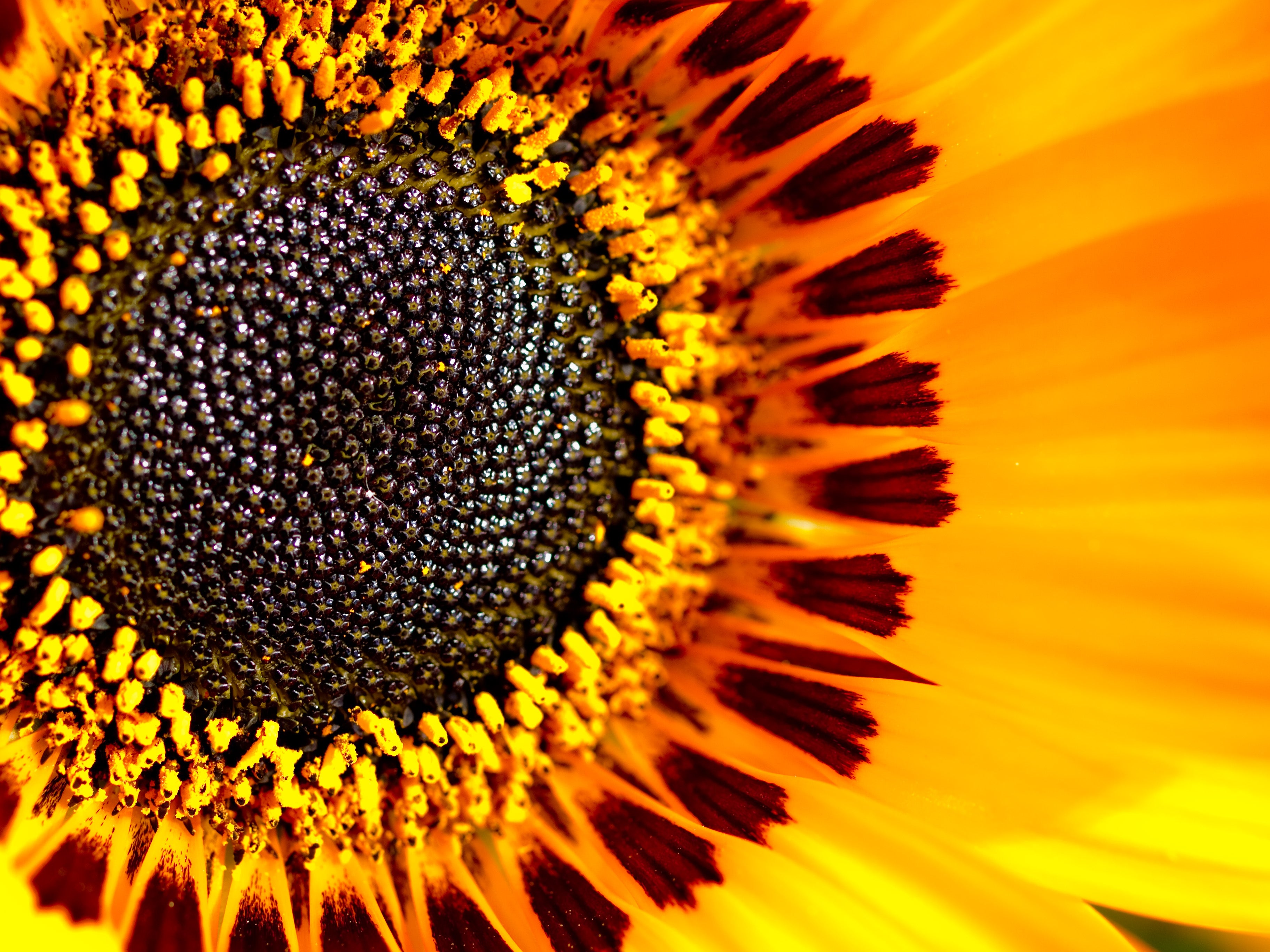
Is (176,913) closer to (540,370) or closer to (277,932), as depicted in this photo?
(277,932)

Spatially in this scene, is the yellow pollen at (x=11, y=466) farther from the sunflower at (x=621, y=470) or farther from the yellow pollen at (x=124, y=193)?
the yellow pollen at (x=124, y=193)

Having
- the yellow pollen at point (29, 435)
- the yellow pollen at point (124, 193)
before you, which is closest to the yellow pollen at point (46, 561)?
the yellow pollen at point (29, 435)

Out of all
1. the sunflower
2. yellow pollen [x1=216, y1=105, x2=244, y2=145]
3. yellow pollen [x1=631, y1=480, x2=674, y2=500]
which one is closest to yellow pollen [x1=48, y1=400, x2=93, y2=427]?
the sunflower

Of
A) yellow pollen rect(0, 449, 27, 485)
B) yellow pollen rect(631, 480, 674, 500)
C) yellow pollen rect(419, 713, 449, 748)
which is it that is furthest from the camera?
yellow pollen rect(631, 480, 674, 500)

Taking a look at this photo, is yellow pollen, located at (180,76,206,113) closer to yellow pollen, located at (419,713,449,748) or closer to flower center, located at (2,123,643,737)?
flower center, located at (2,123,643,737)

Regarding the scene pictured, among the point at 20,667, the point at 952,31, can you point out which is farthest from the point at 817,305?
the point at 20,667

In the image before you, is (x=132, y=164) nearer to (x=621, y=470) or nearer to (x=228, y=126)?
(x=228, y=126)

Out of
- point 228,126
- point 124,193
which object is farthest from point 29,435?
point 228,126
